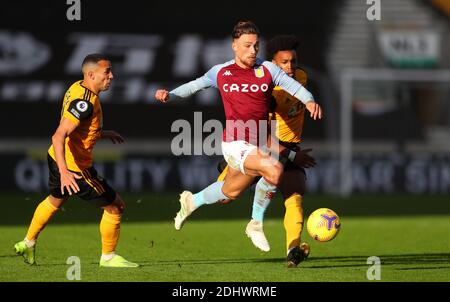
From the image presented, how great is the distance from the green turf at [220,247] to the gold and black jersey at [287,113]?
1182mm

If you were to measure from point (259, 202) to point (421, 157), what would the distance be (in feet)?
40.4

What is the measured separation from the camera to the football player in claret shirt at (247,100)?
879cm

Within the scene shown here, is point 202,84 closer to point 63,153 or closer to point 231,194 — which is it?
point 231,194

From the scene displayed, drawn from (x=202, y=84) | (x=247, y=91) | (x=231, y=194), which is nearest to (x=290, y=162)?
(x=231, y=194)

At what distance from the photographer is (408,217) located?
15844mm

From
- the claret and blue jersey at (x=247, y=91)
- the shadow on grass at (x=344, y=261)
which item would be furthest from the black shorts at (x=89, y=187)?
the claret and blue jersey at (x=247, y=91)

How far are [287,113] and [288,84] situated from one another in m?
0.72

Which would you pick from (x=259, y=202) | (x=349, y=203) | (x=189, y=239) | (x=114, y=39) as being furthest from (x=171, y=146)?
(x=259, y=202)

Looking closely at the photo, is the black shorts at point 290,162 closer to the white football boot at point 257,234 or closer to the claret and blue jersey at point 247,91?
the claret and blue jersey at point 247,91

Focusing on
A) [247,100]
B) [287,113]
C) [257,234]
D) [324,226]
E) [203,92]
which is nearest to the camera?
[247,100]

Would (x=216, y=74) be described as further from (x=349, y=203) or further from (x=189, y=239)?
(x=349, y=203)

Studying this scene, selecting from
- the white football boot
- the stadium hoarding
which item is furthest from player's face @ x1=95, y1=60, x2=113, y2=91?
the stadium hoarding

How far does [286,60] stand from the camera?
9180 mm

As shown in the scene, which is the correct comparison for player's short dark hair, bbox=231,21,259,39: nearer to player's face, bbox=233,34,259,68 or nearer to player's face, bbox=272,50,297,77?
player's face, bbox=233,34,259,68
